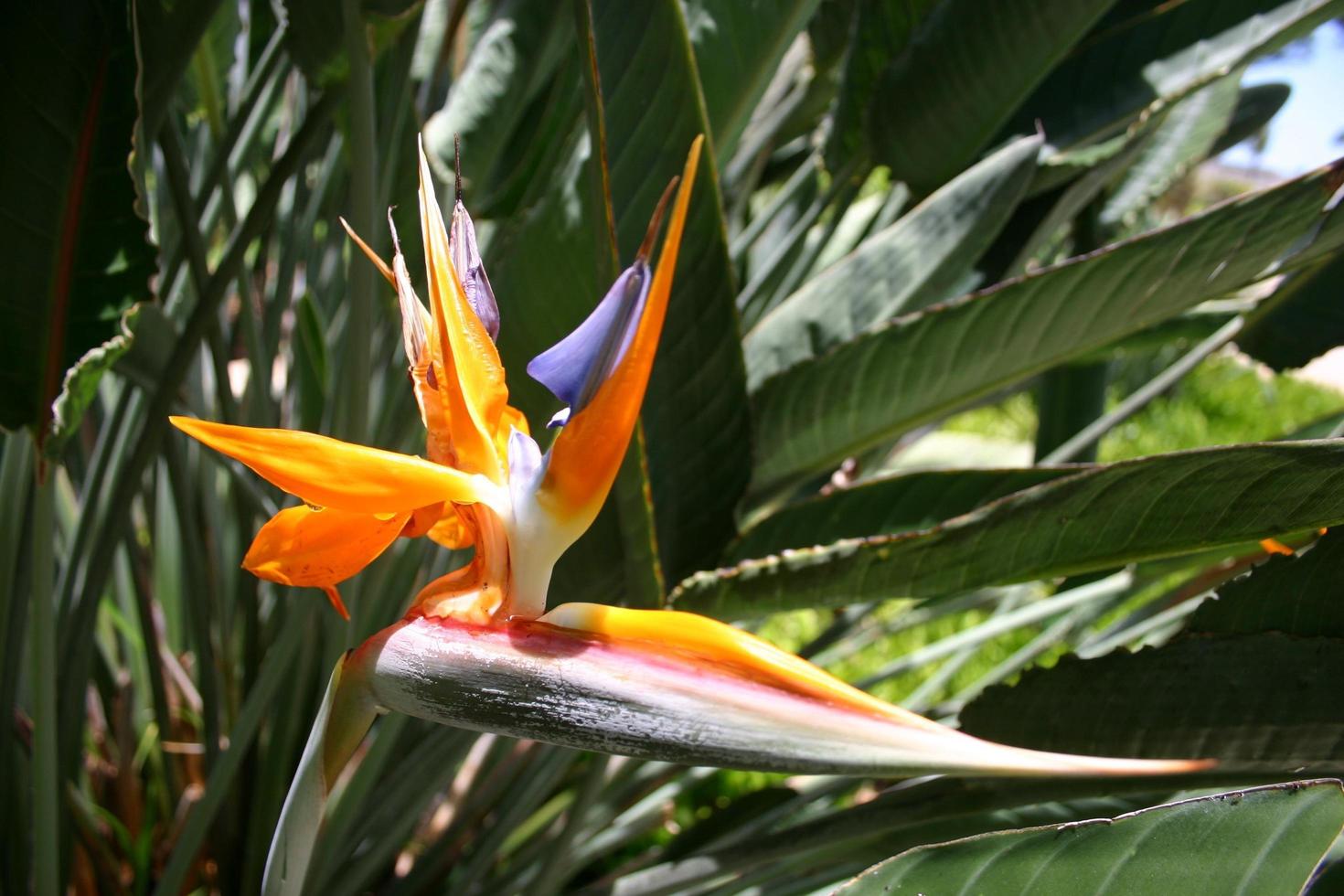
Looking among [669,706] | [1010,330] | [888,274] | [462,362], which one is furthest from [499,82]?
[669,706]

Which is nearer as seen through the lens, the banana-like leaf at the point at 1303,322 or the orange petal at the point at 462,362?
the orange petal at the point at 462,362

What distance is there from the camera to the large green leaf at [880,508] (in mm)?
546

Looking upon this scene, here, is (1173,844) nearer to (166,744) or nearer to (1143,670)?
(1143,670)

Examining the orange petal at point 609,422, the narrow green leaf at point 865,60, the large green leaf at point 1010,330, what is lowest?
the large green leaf at point 1010,330

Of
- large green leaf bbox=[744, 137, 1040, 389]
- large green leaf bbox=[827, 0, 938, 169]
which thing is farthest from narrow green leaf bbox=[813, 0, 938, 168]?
large green leaf bbox=[744, 137, 1040, 389]

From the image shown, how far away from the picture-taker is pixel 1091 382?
957 millimetres

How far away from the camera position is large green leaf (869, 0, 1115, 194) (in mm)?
705

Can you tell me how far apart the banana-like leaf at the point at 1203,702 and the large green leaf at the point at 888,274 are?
0.25 meters

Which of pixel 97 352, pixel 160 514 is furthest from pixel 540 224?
pixel 160 514

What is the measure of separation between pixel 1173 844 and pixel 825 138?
0.59 meters

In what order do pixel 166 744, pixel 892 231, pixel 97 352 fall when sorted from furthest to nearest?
pixel 166 744 → pixel 892 231 → pixel 97 352

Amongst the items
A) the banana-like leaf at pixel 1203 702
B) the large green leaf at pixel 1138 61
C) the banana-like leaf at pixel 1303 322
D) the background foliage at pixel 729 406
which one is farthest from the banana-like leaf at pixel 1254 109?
the banana-like leaf at pixel 1203 702

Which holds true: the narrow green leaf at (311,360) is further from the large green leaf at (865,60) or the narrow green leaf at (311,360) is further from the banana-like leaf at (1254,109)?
the banana-like leaf at (1254,109)

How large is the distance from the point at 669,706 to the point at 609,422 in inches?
3.1
